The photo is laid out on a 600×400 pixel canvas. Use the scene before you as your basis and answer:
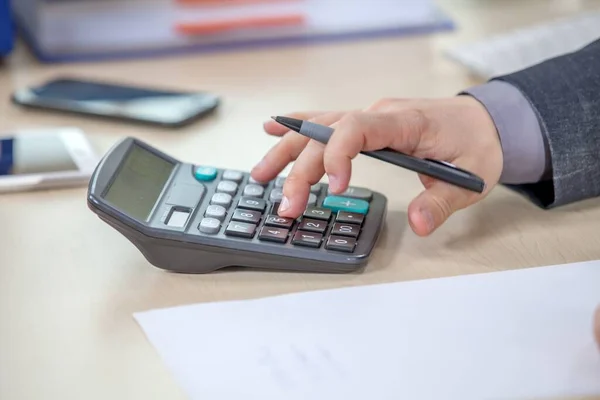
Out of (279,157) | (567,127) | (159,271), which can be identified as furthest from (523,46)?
(159,271)

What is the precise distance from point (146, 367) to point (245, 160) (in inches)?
11.2

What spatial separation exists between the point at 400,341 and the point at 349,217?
118mm

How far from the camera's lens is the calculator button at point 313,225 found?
0.54 m

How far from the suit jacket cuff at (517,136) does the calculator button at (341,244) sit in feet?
0.50

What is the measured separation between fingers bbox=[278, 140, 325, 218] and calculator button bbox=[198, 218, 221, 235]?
42 mm

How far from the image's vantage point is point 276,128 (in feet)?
2.09

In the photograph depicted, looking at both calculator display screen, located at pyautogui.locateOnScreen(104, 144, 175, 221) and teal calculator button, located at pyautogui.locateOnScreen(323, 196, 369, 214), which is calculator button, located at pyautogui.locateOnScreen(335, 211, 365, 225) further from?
calculator display screen, located at pyautogui.locateOnScreen(104, 144, 175, 221)

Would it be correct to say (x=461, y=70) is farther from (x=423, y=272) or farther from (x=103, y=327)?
(x=103, y=327)

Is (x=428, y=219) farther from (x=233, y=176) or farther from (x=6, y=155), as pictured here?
(x=6, y=155)

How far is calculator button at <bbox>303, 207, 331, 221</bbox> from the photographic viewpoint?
557mm

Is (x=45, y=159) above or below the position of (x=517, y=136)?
below

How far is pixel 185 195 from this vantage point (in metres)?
0.58

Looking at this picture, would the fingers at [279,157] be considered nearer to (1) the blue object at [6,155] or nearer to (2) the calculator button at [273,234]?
(2) the calculator button at [273,234]

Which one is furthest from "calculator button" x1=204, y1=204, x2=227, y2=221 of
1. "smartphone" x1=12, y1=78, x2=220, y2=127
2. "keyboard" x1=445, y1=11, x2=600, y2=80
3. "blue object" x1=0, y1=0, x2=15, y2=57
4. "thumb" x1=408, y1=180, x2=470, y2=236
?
"blue object" x1=0, y1=0, x2=15, y2=57
